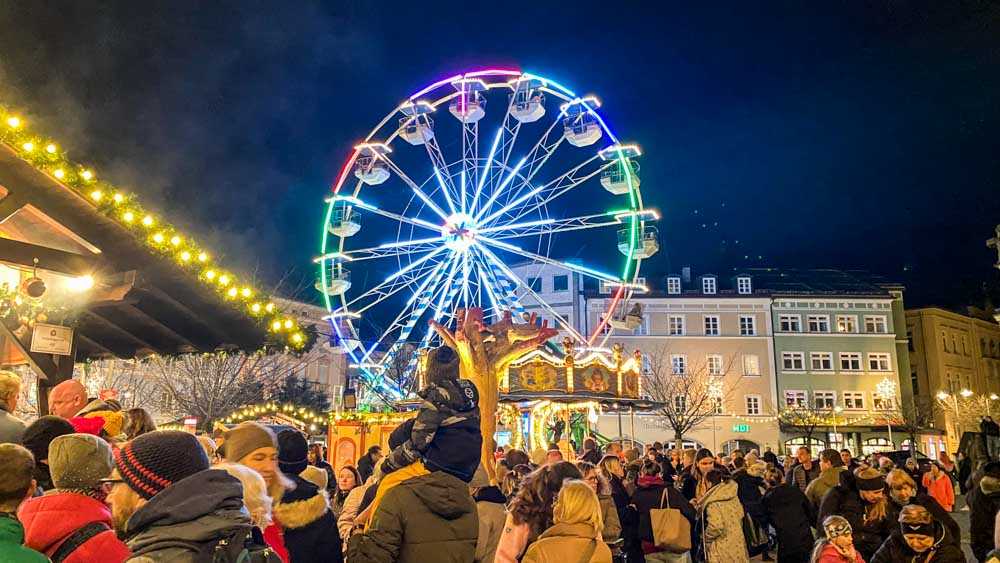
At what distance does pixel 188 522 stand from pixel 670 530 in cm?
605

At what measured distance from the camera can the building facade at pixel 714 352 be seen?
47312mm

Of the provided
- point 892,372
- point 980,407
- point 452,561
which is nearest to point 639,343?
point 892,372

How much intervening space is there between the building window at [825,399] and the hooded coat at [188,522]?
50.9 m

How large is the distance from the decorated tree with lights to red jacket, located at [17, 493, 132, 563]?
12874 mm

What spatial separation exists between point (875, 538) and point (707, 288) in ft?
150

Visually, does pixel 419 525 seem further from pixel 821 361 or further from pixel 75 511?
pixel 821 361

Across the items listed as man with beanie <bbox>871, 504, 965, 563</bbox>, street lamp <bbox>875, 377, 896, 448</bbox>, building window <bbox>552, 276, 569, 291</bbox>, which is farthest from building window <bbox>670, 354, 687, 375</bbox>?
man with beanie <bbox>871, 504, 965, 563</bbox>

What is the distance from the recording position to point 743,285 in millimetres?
51094

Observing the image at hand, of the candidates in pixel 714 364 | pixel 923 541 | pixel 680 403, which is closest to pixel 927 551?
pixel 923 541

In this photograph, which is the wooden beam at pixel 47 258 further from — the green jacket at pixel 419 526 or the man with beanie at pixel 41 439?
the green jacket at pixel 419 526

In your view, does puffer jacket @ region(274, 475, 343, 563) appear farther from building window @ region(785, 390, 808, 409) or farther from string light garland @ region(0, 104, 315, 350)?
building window @ region(785, 390, 808, 409)

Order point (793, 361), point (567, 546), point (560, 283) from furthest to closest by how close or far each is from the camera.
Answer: point (560, 283), point (793, 361), point (567, 546)

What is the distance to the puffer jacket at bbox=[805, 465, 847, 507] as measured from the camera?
8.88m

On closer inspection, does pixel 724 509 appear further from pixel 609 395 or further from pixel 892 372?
pixel 892 372
